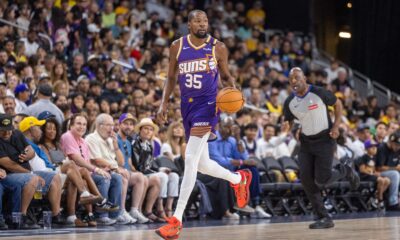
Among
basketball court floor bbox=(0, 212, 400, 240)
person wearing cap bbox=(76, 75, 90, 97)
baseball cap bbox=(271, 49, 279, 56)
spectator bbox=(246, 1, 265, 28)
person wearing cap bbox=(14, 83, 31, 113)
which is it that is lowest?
basketball court floor bbox=(0, 212, 400, 240)

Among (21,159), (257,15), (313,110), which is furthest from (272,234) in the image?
(257,15)

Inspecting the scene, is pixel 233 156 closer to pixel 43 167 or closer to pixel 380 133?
pixel 43 167

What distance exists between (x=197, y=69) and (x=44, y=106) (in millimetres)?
4103

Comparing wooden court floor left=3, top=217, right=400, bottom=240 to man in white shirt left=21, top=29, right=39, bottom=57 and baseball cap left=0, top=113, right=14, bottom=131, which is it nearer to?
baseball cap left=0, top=113, right=14, bottom=131

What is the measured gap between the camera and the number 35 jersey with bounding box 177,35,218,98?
329 inches

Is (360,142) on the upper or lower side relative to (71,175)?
upper

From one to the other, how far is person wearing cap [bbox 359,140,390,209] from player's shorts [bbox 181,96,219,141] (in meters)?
7.89

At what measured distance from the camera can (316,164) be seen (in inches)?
417

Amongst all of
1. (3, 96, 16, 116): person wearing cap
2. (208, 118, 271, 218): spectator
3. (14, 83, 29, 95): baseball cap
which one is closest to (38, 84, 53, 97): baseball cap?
(3, 96, 16, 116): person wearing cap

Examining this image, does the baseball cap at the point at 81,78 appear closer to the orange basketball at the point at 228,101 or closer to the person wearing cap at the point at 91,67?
the person wearing cap at the point at 91,67

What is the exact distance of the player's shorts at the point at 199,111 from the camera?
834 cm

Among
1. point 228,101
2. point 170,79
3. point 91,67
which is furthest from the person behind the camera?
point 91,67

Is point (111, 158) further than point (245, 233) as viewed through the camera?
Yes

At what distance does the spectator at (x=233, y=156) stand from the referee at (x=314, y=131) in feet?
8.74
